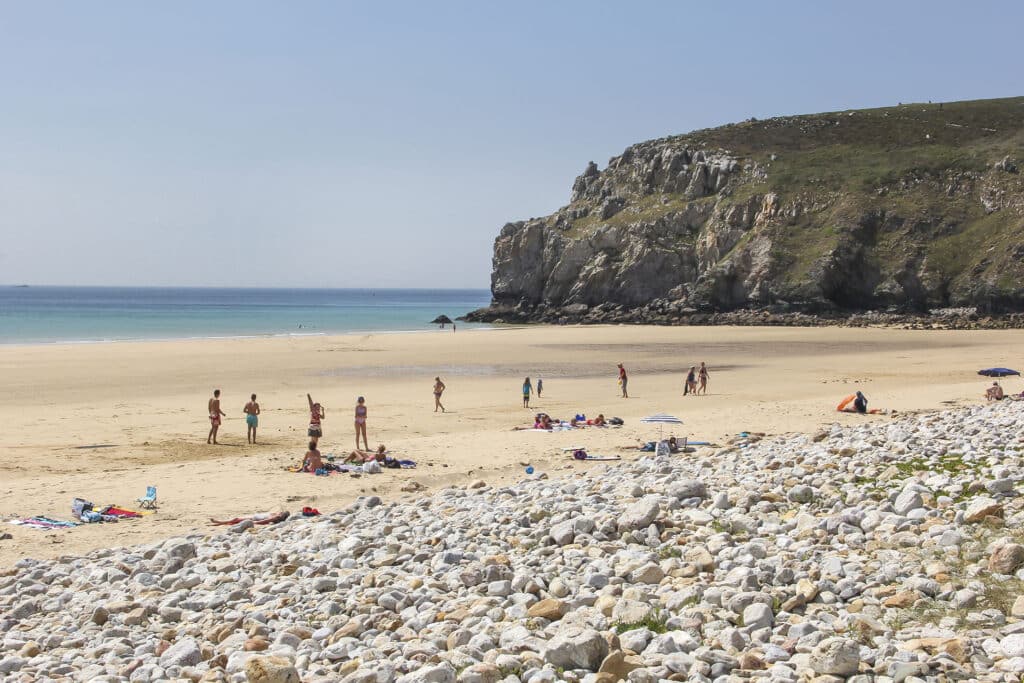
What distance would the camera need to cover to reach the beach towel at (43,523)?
482 inches

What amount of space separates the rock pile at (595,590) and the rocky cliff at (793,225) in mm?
77465

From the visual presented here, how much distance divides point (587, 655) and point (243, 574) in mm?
4479

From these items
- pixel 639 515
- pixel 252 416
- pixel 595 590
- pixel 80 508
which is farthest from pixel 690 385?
pixel 595 590

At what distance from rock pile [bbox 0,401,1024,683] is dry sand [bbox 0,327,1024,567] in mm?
3147

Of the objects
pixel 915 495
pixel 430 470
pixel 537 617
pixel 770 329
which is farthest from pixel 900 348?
pixel 537 617

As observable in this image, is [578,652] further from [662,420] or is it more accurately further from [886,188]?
[886,188]

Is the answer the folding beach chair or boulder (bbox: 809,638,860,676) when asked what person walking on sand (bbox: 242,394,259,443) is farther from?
boulder (bbox: 809,638,860,676)

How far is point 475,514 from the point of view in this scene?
35.2 ft

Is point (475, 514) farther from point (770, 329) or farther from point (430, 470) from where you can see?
point (770, 329)

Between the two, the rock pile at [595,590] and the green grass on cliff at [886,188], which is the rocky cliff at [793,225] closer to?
the green grass on cliff at [886,188]

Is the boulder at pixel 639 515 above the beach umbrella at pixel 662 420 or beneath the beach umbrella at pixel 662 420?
above

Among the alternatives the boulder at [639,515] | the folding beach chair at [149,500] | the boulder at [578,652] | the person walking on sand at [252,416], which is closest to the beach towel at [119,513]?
the folding beach chair at [149,500]

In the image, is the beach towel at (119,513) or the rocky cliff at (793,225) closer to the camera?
the beach towel at (119,513)

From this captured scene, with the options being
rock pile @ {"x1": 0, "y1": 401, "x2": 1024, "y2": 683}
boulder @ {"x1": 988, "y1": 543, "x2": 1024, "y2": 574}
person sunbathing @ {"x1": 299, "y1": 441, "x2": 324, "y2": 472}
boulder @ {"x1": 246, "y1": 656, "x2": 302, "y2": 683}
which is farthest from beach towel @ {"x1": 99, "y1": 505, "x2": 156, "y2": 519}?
boulder @ {"x1": 988, "y1": 543, "x2": 1024, "y2": 574}
